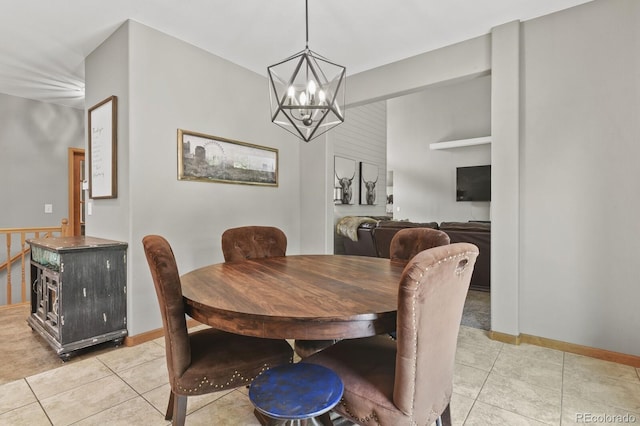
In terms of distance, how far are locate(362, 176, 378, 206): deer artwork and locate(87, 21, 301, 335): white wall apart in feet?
8.23

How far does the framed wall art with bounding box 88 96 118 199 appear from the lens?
2.89 metres

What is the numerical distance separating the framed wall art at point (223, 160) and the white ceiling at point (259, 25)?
91cm

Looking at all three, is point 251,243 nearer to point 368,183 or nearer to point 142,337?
point 142,337

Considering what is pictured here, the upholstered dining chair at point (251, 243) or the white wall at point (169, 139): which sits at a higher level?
the white wall at point (169, 139)

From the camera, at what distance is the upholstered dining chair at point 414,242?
2217 mm

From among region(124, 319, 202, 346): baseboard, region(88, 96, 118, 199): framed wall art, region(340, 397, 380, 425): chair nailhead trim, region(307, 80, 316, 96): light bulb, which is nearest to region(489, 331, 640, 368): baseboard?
region(340, 397, 380, 425): chair nailhead trim

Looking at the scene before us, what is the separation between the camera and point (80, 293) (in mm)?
2539

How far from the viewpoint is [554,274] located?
2.70m

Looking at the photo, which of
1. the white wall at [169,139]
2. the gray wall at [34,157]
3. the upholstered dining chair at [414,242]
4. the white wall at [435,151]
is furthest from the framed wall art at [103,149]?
the white wall at [435,151]

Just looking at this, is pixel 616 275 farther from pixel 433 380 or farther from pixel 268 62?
pixel 268 62

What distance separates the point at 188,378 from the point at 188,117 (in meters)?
2.49

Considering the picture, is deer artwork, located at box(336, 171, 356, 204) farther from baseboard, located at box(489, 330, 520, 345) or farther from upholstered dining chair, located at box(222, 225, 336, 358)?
baseboard, located at box(489, 330, 520, 345)

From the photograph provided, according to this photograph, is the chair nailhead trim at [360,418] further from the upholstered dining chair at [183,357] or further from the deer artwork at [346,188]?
→ the deer artwork at [346,188]

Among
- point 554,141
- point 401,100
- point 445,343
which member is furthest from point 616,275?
point 401,100
